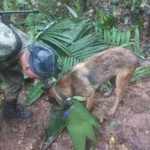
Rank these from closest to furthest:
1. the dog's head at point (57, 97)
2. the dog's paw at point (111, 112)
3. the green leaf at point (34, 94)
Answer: the dog's head at point (57, 97)
the dog's paw at point (111, 112)
the green leaf at point (34, 94)

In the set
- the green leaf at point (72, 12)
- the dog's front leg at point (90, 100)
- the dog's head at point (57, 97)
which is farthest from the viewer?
the green leaf at point (72, 12)

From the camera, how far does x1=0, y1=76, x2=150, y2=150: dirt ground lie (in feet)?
14.4

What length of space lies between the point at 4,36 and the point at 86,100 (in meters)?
1.93

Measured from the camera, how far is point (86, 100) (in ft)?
15.6

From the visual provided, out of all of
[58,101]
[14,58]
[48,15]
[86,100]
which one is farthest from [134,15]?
[14,58]

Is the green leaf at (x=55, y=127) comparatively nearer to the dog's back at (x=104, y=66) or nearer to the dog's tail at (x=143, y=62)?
the dog's back at (x=104, y=66)

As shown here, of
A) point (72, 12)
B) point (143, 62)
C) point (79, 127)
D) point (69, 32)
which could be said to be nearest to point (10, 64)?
point (79, 127)

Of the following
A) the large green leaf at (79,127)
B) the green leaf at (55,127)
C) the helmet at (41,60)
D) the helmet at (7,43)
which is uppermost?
the helmet at (7,43)

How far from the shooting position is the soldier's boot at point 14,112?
4.51 meters

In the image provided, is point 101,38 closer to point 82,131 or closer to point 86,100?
point 86,100

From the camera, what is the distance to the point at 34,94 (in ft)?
16.8

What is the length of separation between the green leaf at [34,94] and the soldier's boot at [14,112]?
0.80 ft

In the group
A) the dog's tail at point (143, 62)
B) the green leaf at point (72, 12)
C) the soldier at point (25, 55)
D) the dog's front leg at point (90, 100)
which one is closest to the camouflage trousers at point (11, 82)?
the soldier at point (25, 55)

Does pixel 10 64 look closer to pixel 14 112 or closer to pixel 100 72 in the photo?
pixel 14 112
